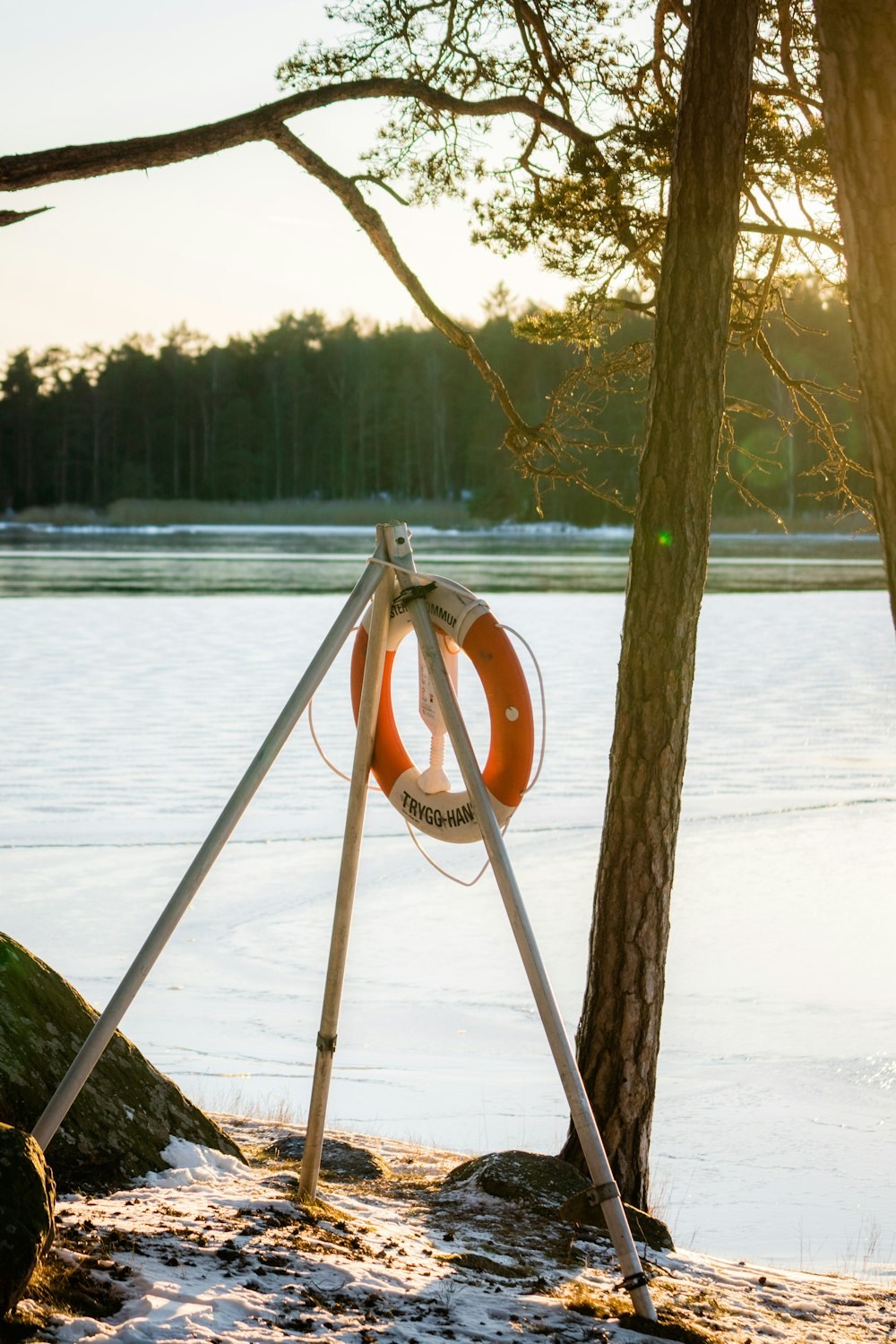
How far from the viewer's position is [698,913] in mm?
7340

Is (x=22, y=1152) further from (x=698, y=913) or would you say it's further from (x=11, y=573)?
(x=11, y=573)

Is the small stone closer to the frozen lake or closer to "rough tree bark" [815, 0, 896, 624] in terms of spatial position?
the frozen lake

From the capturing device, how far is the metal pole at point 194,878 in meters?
2.77

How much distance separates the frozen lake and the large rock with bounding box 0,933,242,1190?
1362 millimetres

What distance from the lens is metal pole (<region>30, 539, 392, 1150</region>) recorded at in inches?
109

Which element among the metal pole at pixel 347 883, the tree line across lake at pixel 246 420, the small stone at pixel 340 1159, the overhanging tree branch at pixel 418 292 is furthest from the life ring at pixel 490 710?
the tree line across lake at pixel 246 420

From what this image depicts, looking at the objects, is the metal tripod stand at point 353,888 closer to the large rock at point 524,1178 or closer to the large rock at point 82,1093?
the large rock at point 82,1093

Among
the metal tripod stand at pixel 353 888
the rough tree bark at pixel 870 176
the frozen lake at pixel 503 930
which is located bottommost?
the frozen lake at pixel 503 930

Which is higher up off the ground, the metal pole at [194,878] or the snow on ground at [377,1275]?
the metal pole at [194,878]

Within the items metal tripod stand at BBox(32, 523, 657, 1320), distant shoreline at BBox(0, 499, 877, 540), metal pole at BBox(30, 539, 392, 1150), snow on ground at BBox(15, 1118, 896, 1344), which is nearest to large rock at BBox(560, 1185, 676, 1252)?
snow on ground at BBox(15, 1118, 896, 1344)

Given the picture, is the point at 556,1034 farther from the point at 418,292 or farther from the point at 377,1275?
the point at 418,292

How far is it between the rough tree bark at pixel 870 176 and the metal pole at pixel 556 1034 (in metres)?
0.95

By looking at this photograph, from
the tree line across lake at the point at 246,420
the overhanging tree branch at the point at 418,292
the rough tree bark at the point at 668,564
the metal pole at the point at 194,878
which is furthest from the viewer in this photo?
the tree line across lake at the point at 246,420

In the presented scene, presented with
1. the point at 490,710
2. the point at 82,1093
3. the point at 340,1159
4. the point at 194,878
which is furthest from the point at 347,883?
the point at 340,1159
